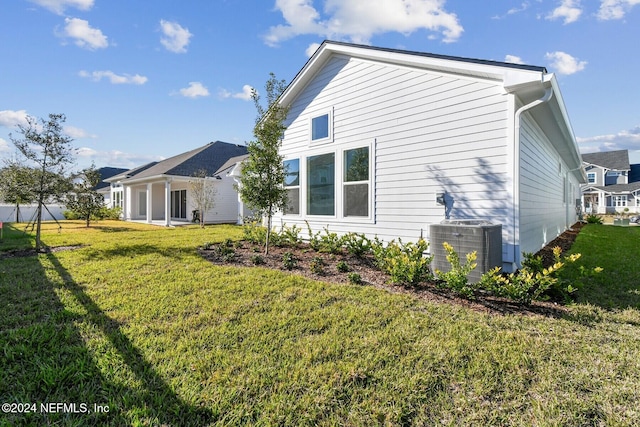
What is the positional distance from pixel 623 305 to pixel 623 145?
3742 inches

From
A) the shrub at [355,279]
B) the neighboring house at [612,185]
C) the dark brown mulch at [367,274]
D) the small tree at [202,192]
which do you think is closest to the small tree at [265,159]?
the dark brown mulch at [367,274]

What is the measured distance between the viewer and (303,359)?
2.49 metres

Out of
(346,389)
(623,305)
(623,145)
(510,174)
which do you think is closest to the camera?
(346,389)

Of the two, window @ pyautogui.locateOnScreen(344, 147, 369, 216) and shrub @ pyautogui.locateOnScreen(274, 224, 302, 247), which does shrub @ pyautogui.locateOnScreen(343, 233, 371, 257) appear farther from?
shrub @ pyautogui.locateOnScreen(274, 224, 302, 247)

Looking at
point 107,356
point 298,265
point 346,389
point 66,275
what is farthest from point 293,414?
point 66,275

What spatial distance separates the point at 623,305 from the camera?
3914 mm

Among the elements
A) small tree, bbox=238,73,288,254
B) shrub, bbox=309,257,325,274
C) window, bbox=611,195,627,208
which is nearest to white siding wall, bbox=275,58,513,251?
small tree, bbox=238,73,288,254

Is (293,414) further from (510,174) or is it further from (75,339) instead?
(510,174)

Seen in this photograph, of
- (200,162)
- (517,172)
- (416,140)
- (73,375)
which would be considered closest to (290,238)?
(416,140)

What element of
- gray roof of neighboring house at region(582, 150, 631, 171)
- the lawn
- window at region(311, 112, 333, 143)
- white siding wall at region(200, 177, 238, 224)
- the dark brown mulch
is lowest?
the lawn

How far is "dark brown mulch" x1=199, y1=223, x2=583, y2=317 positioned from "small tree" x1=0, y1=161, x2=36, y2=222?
461cm

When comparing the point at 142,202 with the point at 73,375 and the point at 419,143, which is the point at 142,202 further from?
the point at 73,375

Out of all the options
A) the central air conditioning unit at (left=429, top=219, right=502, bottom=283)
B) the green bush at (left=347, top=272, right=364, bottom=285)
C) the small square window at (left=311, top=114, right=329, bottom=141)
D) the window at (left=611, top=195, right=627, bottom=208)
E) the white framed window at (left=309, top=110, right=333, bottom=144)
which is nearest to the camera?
the central air conditioning unit at (left=429, top=219, right=502, bottom=283)

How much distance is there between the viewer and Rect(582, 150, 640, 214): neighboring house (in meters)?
32.3
